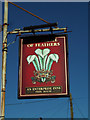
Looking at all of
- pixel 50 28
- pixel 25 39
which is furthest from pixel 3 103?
pixel 50 28

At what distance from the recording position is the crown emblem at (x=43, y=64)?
8.02 m

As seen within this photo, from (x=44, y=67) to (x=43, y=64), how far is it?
0.36 ft

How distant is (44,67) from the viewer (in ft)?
26.7

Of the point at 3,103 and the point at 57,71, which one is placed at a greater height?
the point at 57,71

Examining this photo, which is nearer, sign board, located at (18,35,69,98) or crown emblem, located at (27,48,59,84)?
sign board, located at (18,35,69,98)

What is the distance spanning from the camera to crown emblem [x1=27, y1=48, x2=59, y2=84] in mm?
8016

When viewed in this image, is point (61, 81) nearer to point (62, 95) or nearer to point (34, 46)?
point (62, 95)

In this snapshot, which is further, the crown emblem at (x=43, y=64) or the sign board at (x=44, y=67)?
the crown emblem at (x=43, y=64)

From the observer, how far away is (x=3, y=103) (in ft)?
26.3

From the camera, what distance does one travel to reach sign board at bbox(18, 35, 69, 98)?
7879 mm

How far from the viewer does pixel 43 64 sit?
8.20m

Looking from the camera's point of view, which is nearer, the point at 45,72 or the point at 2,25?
the point at 45,72

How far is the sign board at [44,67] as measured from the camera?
788 cm

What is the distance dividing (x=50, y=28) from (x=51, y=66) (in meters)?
1.35
